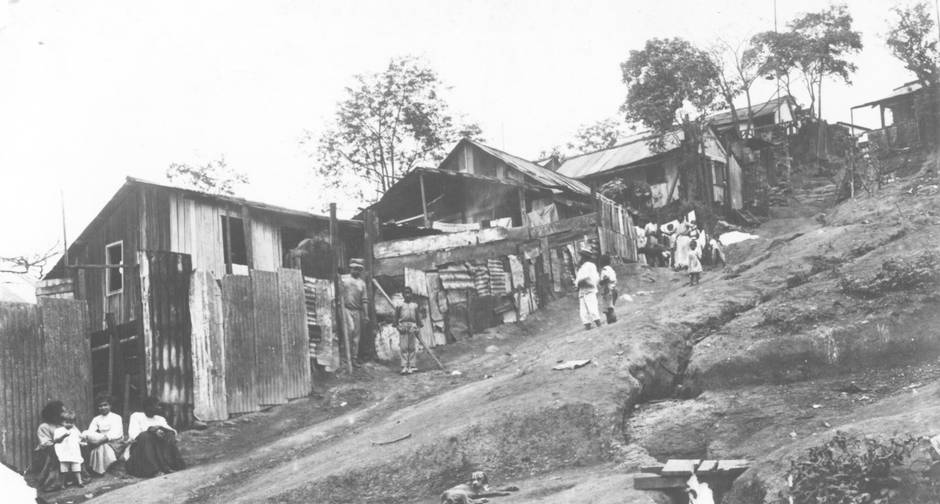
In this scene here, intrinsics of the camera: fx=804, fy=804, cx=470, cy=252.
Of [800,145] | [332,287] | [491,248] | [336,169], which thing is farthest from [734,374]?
[800,145]

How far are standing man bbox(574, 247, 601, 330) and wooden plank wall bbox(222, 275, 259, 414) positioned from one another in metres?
5.56

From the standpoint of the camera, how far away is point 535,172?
2745 cm

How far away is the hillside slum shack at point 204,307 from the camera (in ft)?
40.5

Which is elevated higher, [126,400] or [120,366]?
[120,366]

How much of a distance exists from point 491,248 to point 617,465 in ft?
34.6

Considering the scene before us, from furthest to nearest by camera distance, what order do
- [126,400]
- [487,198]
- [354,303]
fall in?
[487,198], [354,303], [126,400]

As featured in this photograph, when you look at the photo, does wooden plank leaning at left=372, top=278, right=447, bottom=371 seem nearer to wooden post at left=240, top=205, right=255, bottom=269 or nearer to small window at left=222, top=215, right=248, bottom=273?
wooden post at left=240, top=205, right=255, bottom=269

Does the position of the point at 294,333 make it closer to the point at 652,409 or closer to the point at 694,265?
the point at 652,409

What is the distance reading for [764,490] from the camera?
629cm

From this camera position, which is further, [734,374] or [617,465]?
[734,374]

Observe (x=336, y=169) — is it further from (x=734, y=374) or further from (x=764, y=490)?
(x=764, y=490)

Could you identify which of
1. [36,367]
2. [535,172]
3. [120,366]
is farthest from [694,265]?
[36,367]

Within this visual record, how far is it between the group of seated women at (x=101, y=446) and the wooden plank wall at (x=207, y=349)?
2.93 ft

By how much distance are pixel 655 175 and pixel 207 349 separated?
2388 centimetres
